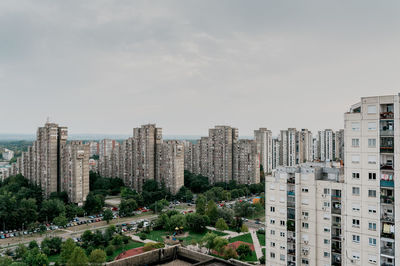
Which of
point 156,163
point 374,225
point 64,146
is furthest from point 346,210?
point 156,163

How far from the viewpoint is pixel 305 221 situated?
10.3 m

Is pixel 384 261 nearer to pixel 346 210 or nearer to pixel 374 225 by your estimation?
pixel 374 225

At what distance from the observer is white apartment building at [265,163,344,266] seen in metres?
9.79

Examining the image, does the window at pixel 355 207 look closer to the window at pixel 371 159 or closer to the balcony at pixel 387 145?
the window at pixel 371 159

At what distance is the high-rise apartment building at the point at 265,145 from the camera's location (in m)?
46.0

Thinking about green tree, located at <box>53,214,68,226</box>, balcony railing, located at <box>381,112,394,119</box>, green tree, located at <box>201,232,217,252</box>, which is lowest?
green tree, located at <box>53,214,68,226</box>

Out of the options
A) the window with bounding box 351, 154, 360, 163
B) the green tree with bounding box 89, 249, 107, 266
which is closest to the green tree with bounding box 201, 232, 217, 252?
the green tree with bounding box 89, 249, 107, 266

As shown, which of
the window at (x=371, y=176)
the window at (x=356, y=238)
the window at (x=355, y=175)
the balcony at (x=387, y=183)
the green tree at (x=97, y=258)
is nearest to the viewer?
the balcony at (x=387, y=183)

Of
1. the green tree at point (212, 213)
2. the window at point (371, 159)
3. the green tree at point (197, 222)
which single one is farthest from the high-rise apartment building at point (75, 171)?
the window at point (371, 159)

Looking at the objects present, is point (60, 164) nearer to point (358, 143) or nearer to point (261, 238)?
point (261, 238)

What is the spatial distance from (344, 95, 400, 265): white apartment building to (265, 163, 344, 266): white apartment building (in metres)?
0.54

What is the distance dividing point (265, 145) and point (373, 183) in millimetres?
37811

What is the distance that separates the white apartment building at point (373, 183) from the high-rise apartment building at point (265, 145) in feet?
121

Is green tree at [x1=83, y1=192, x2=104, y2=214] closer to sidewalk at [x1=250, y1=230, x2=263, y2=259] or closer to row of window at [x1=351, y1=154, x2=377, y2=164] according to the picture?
sidewalk at [x1=250, y1=230, x2=263, y2=259]
